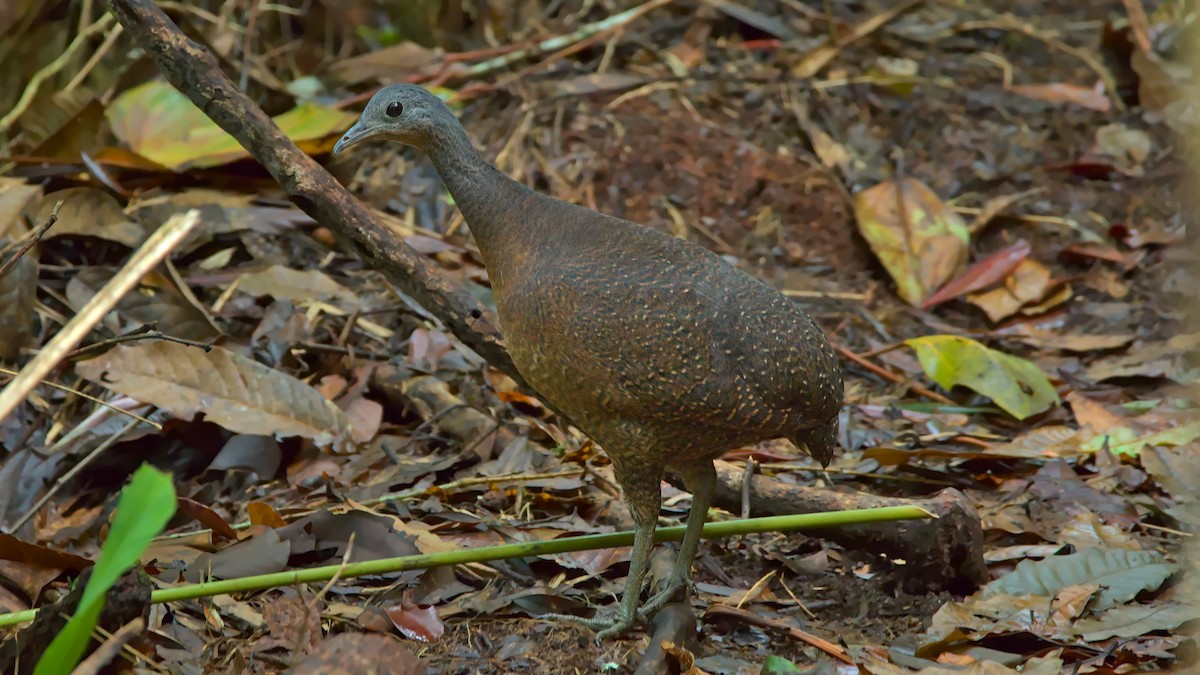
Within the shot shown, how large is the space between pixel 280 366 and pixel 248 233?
102 cm

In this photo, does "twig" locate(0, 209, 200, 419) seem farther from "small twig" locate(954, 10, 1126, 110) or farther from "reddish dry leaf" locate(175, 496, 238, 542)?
"small twig" locate(954, 10, 1126, 110)

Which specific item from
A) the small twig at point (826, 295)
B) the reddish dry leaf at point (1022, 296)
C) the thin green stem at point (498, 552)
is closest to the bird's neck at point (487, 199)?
the thin green stem at point (498, 552)

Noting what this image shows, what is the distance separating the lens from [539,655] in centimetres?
335

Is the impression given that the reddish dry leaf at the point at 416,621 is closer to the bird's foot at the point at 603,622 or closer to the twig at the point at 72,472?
the bird's foot at the point at 603,622

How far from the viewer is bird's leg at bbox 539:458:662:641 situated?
3.62 meters

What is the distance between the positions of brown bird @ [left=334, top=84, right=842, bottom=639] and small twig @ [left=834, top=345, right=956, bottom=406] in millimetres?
1823

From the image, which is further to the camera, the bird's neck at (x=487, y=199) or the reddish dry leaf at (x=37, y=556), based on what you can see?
the bird's neck at (x=487, y=199)

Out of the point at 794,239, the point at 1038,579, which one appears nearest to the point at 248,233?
the point at 794,239

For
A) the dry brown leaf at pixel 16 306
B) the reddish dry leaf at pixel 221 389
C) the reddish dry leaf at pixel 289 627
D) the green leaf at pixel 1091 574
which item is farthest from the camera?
the dry brown leaf at pixel 16 306

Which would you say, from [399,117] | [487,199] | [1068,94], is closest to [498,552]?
[487,199]

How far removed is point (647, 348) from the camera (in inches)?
134

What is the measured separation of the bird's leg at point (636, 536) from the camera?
3.62 m

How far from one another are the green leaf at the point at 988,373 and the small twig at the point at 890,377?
0.45 ft

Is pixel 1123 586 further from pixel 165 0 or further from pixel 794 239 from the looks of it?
pixel 165 0
